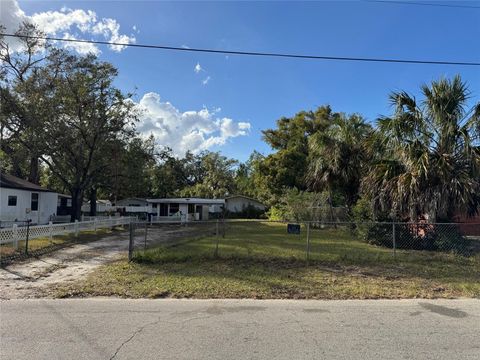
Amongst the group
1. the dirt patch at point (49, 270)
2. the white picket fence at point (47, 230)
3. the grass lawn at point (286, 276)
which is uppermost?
the white picket fence at point (47, 230)

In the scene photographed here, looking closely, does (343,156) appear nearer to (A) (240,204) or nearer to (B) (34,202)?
(B) (34,202)

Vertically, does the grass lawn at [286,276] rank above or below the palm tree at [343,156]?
below

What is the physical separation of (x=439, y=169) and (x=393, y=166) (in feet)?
5.57

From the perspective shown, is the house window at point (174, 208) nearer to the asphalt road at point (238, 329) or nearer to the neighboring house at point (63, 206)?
the neighboring house at point (63, 206)

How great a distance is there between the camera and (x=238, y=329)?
543 cm

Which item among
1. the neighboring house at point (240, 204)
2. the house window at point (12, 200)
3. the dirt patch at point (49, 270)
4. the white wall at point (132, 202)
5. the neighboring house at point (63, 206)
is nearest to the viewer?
the dirt patch at point (49, 270)

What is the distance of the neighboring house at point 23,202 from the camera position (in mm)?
23922

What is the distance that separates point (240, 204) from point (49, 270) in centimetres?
4517

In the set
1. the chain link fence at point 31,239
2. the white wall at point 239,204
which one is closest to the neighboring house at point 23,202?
the chain link fence at point 31,239

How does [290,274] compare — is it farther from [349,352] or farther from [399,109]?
[399,109]

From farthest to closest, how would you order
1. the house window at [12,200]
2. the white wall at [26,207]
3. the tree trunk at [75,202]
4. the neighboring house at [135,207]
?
the neighboring house at [135,207]
the tree trunk at [75,202]
the house window at [12,200]
the white wall at [26,207]

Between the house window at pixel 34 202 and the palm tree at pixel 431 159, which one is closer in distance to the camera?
the palm tree at pixel 431 159

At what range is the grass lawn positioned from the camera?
7.74 m

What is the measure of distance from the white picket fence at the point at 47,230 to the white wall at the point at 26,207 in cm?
569
